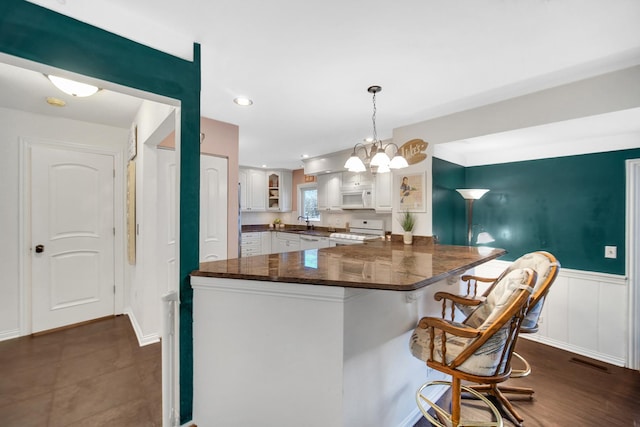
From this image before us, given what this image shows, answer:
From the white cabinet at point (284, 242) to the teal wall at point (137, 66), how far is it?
3.74 m

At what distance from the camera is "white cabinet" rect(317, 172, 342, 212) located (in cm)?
500

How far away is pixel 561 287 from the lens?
2.85 meters

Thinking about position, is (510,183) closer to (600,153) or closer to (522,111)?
(600,153)

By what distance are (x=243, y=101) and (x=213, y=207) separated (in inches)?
49.5

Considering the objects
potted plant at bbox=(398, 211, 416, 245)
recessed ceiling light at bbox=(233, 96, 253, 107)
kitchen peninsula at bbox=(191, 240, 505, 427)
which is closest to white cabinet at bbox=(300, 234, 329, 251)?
potted plant at bbox=(398, 211, 416, 245)

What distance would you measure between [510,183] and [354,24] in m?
2.81

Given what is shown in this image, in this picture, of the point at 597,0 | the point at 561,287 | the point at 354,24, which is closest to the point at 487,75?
the point at 597,0

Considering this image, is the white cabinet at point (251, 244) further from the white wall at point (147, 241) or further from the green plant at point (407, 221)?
the green plant at point (407, 221)

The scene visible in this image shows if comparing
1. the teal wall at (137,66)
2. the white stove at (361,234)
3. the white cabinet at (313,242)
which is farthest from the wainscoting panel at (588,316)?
the teal wall at (137,66)

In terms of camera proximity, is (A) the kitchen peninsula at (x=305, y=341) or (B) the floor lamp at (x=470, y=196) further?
(B) the floor lamp at (x=470, y=196)

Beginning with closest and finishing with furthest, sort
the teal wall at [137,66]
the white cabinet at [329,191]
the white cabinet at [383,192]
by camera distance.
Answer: the teal wall at [137,66] → the white cabinet at [383,192] → the white cabinet at [329,191]

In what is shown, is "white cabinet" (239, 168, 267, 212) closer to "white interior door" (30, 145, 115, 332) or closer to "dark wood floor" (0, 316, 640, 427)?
"white interior door" (30, 145, 115, 332)

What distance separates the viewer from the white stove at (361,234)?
174 inches

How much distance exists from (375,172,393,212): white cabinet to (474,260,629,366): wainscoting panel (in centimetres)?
212
